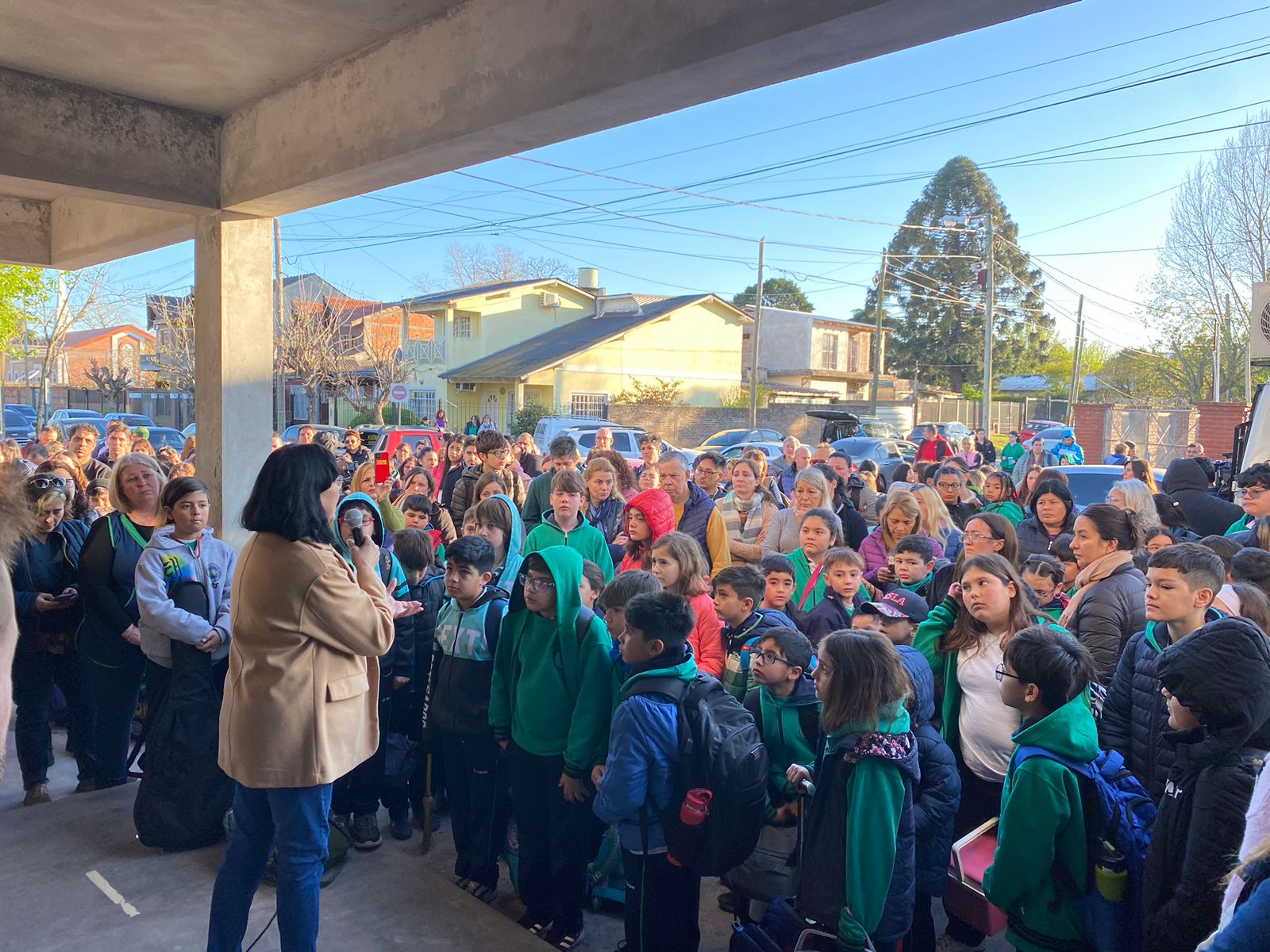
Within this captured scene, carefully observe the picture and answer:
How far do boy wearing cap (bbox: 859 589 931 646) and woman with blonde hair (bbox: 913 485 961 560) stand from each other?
179 centimetres

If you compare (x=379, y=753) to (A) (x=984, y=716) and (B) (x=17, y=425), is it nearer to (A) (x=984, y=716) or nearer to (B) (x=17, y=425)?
(A) (x=984, y=716)

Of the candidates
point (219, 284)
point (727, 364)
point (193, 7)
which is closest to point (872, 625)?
point (193, 7)

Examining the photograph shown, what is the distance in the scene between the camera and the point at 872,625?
4.29 metres

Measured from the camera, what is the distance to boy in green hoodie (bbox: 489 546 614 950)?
3.81 meters

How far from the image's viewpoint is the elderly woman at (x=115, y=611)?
16.2 ft

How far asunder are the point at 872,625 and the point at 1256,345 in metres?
A: 9.93

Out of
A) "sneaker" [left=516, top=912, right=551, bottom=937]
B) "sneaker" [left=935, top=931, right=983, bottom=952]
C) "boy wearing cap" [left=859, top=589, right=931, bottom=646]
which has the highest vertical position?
"boy wearing cap" [left=859, top=589, right=931, bottom=646]

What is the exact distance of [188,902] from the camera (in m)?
3.99

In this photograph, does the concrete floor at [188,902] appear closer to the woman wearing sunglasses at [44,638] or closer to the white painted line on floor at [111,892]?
the white painted line on floor at [111,892]

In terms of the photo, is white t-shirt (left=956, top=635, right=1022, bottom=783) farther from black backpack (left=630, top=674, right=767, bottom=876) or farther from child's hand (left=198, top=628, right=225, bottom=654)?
child's hand (left=198, top=628, right=225, bottom=654)

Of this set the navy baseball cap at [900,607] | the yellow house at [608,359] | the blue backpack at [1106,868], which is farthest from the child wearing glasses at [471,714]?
the yellow house at [608,359]

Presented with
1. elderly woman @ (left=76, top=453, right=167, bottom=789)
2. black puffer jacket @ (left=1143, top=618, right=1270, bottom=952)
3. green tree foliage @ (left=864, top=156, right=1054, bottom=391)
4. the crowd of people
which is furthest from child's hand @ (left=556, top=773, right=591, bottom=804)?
green tree foliage @ (left=864, top=156, right=1054, bottom=391)

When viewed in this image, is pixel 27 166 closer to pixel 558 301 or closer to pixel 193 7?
pixel 193 7

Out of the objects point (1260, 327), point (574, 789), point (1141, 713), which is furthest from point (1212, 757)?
point (1260, 327)
